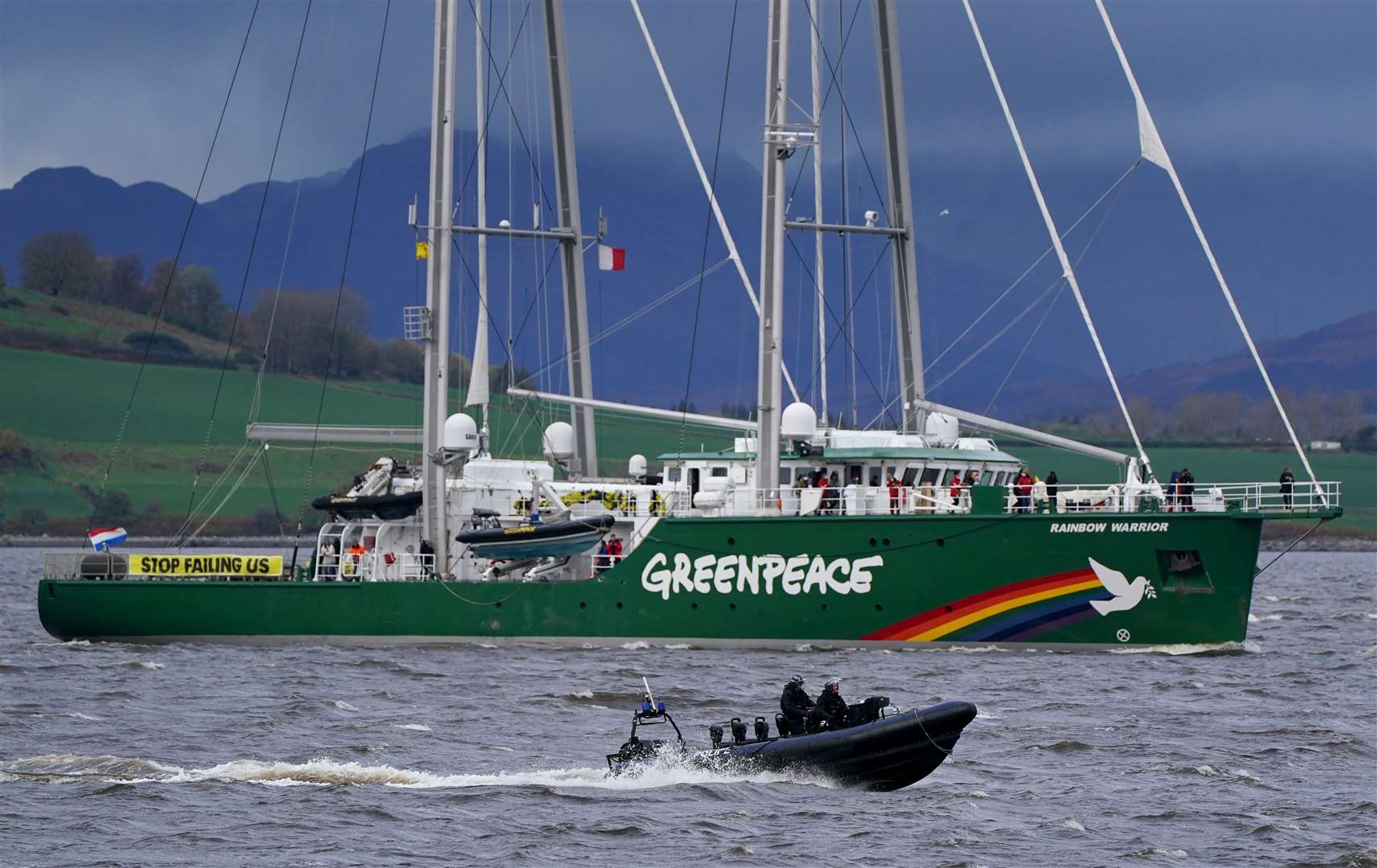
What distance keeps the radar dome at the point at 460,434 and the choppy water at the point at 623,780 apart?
4.88 metres

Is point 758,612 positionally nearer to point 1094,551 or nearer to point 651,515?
point 651,515

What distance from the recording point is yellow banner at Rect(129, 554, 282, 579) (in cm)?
4634

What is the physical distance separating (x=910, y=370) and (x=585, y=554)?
30.0ft

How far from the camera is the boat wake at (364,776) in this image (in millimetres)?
26859

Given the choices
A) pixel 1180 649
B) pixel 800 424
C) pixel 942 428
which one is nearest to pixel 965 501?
pixel 800 424

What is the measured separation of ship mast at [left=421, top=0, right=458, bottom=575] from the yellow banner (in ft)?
13.8

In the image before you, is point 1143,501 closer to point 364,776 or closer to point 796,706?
point 796,706

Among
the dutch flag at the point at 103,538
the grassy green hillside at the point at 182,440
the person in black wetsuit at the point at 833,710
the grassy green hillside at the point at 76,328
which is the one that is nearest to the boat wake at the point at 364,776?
the person in black wetsuit at the point at 833,710

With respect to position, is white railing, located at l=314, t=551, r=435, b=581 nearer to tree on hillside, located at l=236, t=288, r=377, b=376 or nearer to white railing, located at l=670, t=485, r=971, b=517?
white railing, located at l=670, t=485, r=971, b=517

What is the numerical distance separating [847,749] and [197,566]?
2435 cm

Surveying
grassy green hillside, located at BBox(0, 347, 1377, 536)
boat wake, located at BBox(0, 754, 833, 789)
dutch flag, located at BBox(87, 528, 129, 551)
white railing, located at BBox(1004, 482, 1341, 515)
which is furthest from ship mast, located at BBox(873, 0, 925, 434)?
grassy green hillside, located at BBox(0, 347, 1377, 536)

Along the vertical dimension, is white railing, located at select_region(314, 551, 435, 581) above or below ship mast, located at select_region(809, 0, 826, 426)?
below

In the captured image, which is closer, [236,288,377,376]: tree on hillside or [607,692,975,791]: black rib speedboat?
[607,692,975,791]: black rib speedboat

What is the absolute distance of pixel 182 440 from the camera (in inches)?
6526
